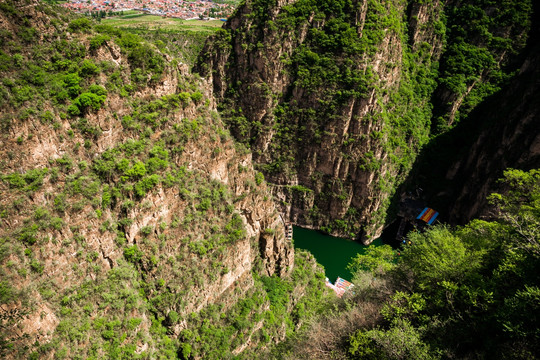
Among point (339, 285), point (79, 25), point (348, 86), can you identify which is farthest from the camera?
point (348, 86)

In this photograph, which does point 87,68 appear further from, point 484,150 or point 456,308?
point 484,150

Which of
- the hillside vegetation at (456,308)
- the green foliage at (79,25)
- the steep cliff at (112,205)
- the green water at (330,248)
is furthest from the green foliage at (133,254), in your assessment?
the green water at (330,248)

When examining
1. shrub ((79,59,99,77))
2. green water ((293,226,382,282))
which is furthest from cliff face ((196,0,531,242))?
shrub ((79,59,99,77))

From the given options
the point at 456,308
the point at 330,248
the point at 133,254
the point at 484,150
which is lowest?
the point at 330,248

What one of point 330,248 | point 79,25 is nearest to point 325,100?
point 330,248

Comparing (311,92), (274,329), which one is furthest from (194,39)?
(274,329)

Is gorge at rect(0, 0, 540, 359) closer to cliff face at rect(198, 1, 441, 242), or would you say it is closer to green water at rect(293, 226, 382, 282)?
cliff face at rect(198, 1, 441, 242)
